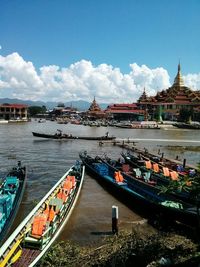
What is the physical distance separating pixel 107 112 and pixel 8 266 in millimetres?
115969

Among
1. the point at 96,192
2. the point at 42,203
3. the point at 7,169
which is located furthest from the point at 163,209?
the point at 7,169

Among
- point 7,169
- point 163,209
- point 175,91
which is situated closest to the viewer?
point 163,209

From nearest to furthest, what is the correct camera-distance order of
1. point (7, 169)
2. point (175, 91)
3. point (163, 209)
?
point (163, 209) < point (7, 169) < point (175, 91)

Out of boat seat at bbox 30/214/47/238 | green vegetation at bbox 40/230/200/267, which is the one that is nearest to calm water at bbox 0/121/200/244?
green vegetation at bbox 40/230/200/267

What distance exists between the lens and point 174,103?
350 ft

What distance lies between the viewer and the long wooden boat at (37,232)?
31.0 feet

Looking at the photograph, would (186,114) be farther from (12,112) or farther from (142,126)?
(12,112)

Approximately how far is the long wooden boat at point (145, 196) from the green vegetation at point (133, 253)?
→ 1527 mm

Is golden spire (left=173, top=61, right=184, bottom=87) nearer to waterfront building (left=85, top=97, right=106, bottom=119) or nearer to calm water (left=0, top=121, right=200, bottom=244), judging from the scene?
waterfront building (left=85, top=97, right=106, bottom=119)

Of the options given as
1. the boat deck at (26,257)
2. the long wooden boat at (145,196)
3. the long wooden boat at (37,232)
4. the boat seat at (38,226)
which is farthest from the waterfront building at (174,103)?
the boat deck at (26,257)

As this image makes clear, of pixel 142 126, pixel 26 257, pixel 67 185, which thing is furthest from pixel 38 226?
pixel 142 126

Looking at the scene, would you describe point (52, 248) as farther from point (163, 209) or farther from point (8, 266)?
point (163, 209)

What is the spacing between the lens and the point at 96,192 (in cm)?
2058

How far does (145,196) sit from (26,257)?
8227 millimetres
